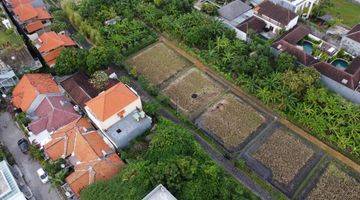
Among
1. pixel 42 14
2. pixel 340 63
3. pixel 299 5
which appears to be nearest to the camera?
pixel 340 63

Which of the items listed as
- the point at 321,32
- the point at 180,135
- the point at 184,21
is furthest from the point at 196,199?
the point at 321,32

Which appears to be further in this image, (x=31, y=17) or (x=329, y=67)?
(x=31, y=17)

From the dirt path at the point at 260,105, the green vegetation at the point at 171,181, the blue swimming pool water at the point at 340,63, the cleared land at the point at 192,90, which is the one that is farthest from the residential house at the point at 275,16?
the green vegetation at the point at 171,181

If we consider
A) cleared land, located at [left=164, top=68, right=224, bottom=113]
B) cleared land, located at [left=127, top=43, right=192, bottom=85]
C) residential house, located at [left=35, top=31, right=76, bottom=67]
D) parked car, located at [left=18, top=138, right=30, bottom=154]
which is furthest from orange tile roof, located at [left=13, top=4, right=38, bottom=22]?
cleared land, located at [left=164, top=68, right=224, bottom=113]

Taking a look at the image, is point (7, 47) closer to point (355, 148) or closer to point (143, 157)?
point (143, 157)

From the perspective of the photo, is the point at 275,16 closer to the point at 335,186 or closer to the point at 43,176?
the point at 335,186

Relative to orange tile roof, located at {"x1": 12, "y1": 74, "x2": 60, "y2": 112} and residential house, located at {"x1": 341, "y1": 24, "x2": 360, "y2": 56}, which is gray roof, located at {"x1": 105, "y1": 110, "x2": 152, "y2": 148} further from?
residential house, located at {"x1": 341, "y1": 24, "x2": 360, "y2": 56}

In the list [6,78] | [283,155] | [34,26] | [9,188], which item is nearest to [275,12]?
[283,155]
